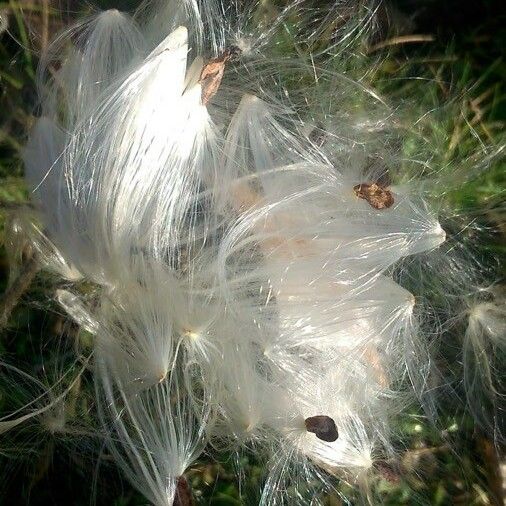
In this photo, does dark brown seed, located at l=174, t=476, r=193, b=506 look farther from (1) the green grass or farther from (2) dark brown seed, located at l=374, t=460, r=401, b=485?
(2) dark brown seed, located at l=374, t=460, r=401, b=485

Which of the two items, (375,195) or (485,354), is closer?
(375,195)

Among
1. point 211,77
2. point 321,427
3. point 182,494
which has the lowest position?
point 182,494

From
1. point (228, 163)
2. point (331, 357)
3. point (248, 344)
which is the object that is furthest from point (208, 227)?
point (331, 357)

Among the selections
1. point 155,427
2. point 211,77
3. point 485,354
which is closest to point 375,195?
point 211,77

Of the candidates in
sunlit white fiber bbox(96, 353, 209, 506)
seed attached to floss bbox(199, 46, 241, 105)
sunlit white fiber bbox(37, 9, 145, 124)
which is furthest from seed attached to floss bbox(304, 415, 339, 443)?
sunlit white fiber bbox(37, 9, 145, 124)

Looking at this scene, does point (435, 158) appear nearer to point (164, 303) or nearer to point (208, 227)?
point (208, 227)

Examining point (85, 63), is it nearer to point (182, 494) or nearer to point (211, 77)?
point (211, 77)
